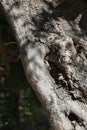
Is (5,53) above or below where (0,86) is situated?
above

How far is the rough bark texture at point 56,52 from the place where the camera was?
1.37m

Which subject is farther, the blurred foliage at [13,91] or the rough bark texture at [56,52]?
the blurred foliage at [13,91]

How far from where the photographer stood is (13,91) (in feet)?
8.10

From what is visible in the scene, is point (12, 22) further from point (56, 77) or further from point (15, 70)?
point (15, 70)

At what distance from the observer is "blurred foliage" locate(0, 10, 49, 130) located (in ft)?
6.66

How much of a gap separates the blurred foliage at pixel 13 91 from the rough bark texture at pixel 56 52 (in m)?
0.50

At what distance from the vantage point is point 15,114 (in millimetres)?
2654

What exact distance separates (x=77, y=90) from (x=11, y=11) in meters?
0.43

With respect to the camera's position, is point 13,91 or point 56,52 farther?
point 13,91

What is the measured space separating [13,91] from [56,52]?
1.07 metres

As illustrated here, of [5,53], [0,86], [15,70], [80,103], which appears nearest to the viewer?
[80,103]

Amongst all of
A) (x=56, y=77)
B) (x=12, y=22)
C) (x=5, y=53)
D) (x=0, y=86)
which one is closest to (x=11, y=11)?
(x=12, y=22)

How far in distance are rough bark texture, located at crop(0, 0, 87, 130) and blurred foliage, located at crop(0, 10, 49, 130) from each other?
19.6 inches

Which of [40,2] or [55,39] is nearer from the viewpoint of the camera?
[55,39]
